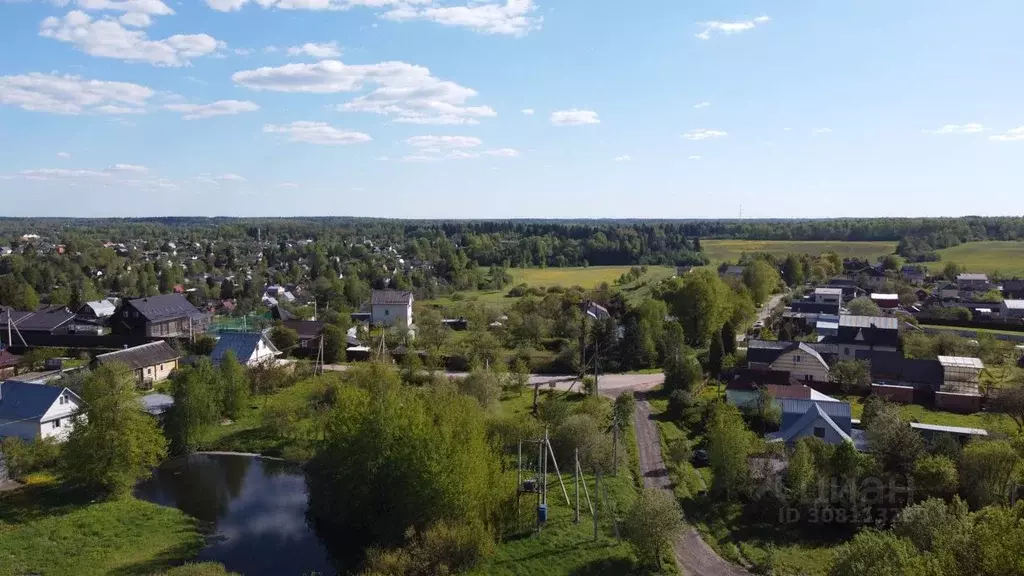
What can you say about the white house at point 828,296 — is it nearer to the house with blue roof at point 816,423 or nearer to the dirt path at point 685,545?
the house with blue roof at point 816,423

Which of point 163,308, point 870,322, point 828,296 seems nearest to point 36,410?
point 163,308

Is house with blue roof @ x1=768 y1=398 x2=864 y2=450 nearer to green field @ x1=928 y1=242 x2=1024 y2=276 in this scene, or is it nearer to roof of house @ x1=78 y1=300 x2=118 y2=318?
roof of house @ x1=78 y1=300 x2=118 y2=318

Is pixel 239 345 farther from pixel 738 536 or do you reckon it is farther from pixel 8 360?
pixel 738 536

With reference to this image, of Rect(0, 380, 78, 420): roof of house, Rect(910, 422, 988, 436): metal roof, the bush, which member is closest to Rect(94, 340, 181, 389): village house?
Rect(0, 380, 78, 420): roof of house

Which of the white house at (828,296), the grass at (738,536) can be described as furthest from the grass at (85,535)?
the white house at (828,296)

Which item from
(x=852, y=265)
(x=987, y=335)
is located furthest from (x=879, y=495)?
(x=852, y=265)
